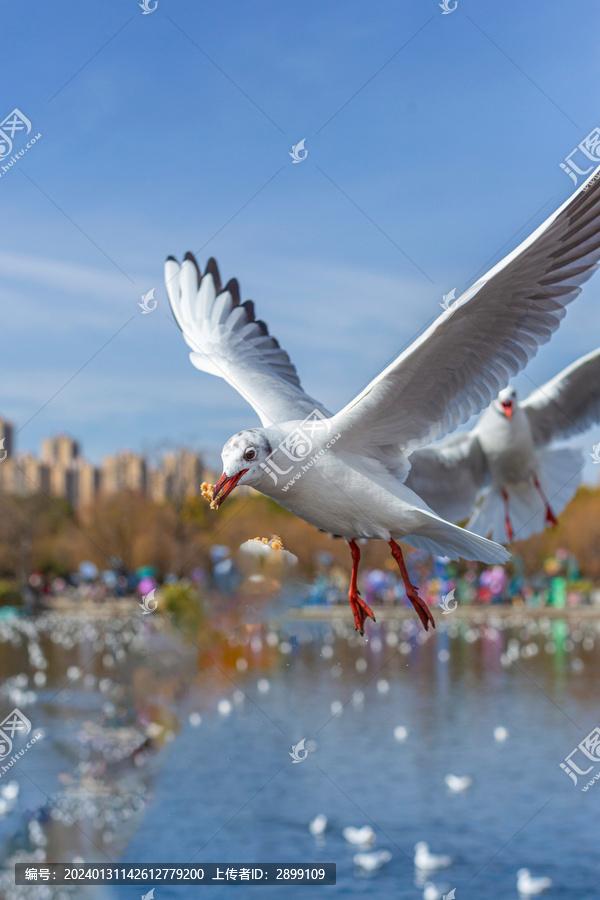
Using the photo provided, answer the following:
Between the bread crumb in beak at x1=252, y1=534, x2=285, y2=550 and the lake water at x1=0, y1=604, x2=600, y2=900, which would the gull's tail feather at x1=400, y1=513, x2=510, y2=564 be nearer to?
the bread crumb in beak at x1=252, y1=534, x2=285, y2=550

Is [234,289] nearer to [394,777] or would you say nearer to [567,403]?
[567,403]

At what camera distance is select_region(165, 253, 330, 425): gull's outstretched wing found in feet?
19.4

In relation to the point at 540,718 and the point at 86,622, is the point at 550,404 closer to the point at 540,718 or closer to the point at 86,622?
the point at 540,718

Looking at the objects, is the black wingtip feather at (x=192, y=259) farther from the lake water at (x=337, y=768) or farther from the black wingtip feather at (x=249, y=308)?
the lake water at (x=337, y=768)

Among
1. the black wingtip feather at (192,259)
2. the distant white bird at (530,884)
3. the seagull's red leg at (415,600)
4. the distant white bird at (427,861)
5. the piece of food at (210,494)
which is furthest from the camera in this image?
the distant white bird at (427,861)

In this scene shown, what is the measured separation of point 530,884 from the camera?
56.2 ft

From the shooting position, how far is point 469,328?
4.62m

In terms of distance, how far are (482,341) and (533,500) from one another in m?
4.44

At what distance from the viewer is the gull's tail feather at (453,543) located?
4.45 metres

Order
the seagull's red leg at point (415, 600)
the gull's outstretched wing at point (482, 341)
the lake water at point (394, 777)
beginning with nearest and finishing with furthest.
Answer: the seagull's red leg at point (415, 600), the gull's outstretched wing at point (482, 341), the lake water at point (394, 777)

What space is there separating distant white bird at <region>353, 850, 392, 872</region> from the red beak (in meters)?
16.3

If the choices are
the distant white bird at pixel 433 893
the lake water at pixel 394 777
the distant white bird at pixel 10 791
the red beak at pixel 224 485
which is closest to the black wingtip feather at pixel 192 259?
the red beak at pixel 224 485

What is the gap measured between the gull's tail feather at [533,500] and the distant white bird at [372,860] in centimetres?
1158

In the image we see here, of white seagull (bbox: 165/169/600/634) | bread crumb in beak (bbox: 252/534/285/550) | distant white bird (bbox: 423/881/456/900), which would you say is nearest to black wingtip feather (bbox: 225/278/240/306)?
white seagull (bbox: 165/169/600/634)
